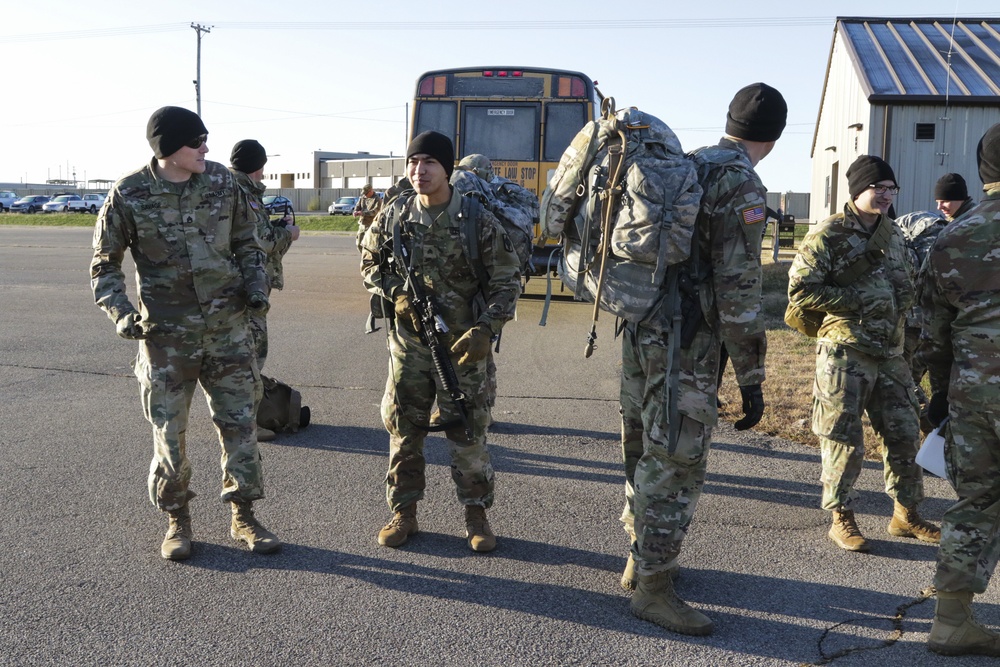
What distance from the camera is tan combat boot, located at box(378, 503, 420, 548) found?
14.6ft

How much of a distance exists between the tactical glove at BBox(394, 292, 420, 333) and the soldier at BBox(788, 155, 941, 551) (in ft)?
6.31

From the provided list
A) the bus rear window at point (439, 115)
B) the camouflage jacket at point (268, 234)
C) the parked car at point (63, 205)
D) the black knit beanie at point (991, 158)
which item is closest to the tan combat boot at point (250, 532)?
the camouflage jacket at point (268, 234)

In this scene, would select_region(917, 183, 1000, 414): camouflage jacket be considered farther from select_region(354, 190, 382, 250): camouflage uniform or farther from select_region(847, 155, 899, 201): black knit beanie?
select_region(354, 190, 382, 250): camouflage uniform

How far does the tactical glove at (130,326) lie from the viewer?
4.13m

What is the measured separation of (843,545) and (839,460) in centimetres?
42

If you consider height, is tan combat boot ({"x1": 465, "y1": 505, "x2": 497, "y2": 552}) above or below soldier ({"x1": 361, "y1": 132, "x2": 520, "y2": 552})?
below

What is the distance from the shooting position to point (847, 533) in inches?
179

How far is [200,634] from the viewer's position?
11.6ft

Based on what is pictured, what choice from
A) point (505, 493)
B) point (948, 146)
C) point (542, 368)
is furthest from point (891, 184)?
point (948, 146)

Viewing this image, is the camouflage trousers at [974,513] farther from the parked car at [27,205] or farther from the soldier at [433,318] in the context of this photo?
the parked car at [27,205]

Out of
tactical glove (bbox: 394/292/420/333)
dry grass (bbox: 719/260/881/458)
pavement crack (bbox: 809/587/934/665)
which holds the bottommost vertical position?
pavement crack (bbox: 809/587/934/665)

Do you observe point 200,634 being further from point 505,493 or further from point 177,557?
point 505,493

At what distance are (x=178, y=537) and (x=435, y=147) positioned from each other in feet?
7.26

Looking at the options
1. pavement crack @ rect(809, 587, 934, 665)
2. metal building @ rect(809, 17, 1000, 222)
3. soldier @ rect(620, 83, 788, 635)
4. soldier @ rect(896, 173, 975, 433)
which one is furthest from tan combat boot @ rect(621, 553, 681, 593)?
metal building @ rect(809, 17, 1000, 222)
